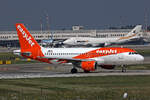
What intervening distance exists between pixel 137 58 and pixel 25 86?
2148cm

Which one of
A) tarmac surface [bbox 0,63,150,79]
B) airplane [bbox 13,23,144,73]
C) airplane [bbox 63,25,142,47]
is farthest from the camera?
airplane [bbox 63,25,142,47]

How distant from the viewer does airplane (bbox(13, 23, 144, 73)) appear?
57888mm

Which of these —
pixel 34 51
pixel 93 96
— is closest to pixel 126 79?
pixel 93 96

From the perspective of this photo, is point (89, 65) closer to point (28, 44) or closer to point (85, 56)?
point (85, 56)

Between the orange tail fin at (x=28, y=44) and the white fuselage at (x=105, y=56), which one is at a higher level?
the orange tail fin at (x=28, y=44)

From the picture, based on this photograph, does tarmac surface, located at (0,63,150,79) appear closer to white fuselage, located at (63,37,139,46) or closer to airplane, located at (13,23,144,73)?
airplane, located at (13,23,144,73)

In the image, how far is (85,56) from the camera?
59.6 meters

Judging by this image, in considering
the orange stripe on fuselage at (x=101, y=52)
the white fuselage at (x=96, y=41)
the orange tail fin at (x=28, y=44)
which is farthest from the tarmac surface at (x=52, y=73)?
the white fuselage at (x=96, y=41)

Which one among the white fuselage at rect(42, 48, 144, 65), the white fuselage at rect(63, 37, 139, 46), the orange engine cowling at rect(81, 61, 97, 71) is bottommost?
the orange engine cowling at rect(81, 61, 97, 71)

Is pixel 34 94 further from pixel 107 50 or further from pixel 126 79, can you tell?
pixel 107 50

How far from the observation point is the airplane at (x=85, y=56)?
57888 millimetres

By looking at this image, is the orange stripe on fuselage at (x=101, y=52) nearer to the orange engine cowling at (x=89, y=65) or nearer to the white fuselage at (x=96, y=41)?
the orange engine cowling at (x=89, y=65)

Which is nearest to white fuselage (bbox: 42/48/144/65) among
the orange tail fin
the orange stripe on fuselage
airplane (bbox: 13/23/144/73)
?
airplane (bbox: 13/23/144/73)

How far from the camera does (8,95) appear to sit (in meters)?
34.7
